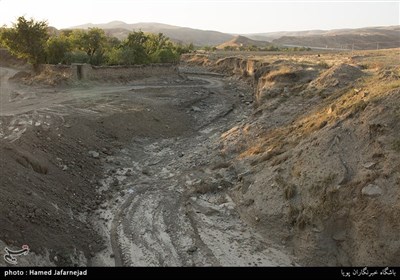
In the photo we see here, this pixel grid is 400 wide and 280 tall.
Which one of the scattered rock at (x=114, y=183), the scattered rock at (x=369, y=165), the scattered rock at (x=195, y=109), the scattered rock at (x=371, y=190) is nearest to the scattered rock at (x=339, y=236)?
the scattered rock at (x=371, y=190)

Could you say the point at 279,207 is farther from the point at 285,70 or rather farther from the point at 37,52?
the point at 37,52

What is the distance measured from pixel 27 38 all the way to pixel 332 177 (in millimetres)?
27080

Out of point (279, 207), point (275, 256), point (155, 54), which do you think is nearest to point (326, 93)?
point (279, 207)

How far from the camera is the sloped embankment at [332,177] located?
9742mm

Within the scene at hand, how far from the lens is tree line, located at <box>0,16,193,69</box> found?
97.0 ft

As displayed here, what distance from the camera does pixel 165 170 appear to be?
1630 cm

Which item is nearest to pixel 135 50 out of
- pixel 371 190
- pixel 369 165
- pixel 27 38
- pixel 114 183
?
pixel 27 38

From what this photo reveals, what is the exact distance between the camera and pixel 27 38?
97.5 ft

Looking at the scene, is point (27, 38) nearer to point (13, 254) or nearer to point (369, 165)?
point (13, 254)

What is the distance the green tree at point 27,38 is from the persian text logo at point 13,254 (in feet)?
80.2

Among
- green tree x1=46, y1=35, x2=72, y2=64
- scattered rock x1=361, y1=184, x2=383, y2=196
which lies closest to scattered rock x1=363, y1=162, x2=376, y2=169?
scattered rock x1=361, y1=184, x2=383, y2=196

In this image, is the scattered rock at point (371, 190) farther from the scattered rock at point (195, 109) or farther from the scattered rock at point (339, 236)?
the scattered rock at point (195, 109)

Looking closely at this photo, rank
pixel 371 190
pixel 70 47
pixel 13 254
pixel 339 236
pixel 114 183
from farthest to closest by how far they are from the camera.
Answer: pixel 70 47, pixel 114 183, pixel 339 236, pixel 371 190, pixel 13 254
